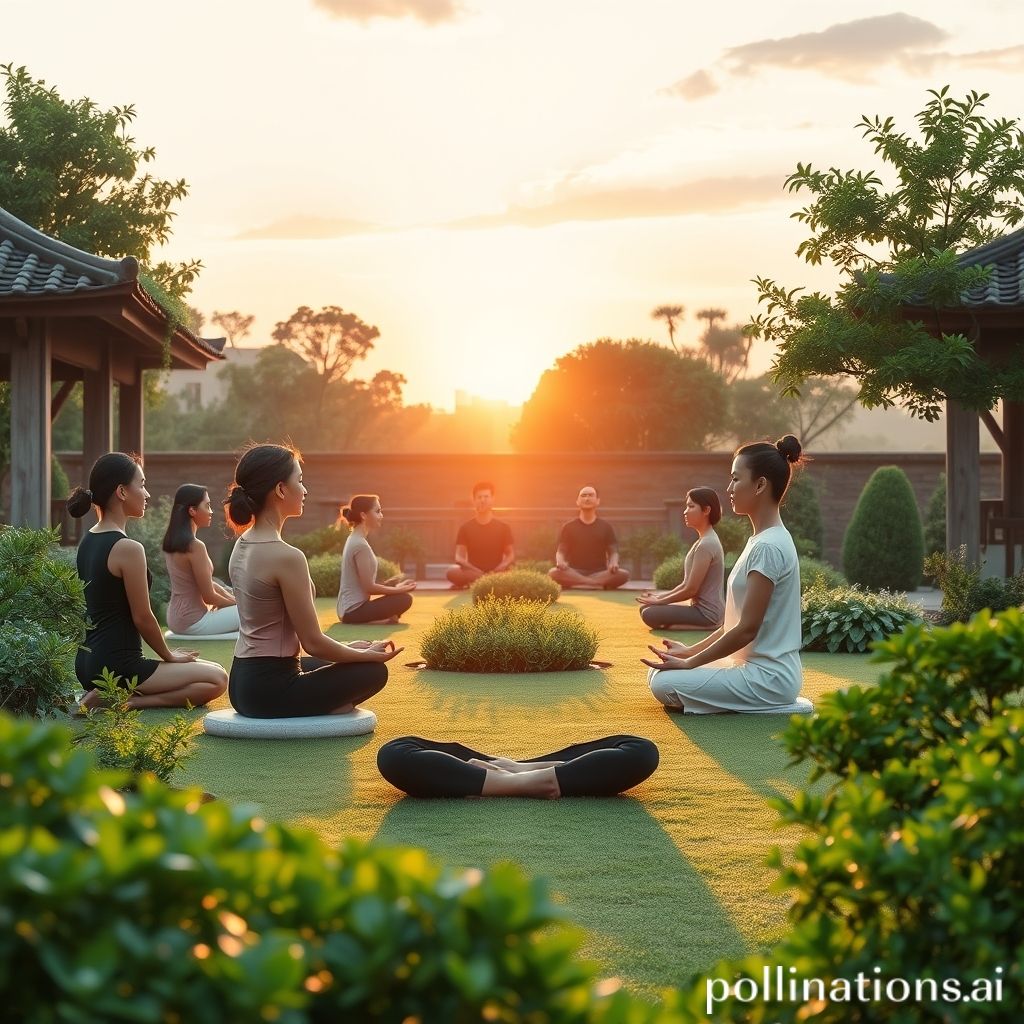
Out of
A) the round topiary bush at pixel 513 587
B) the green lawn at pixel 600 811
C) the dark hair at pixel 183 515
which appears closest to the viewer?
the green lawn at pixel 600 811

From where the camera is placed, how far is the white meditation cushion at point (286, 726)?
7.50 m

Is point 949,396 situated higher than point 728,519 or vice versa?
point 949,396

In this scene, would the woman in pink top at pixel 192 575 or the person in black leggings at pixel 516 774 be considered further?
the woman in pink top at pixel 192 575

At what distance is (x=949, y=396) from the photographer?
43.4 ft

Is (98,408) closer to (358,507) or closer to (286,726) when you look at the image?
(358,507)

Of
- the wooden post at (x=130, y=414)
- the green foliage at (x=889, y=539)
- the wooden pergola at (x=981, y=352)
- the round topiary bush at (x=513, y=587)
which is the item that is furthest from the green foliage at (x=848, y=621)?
the wooden post at (x=130, y=414)

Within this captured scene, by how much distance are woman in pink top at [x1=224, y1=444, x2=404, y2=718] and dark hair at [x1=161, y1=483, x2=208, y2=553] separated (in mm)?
2863

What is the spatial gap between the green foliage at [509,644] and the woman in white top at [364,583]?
245 cm

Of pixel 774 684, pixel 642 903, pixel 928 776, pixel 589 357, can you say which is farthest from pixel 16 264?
pixel 589 357

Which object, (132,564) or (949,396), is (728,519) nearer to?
(949,396)

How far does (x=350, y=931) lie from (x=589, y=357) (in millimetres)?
43373

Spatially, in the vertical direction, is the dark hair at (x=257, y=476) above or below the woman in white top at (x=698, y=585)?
above

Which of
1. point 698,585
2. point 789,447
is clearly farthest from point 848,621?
point 789,447

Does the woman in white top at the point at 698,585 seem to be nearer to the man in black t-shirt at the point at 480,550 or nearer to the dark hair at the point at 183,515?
the dark hair at the point at 183,515
